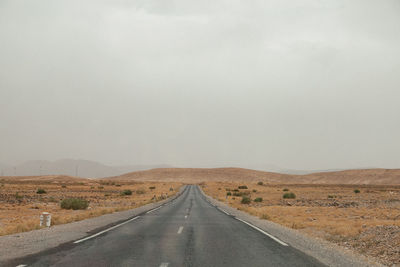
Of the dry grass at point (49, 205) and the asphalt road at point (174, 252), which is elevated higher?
the asphalt road at point (174, 252)

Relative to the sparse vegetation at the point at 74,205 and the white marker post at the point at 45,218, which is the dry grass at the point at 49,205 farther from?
the sparse vegetation at the point at 74,205

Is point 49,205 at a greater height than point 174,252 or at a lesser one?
lesser

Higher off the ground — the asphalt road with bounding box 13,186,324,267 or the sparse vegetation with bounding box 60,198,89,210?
the asphalt road with bounding box 13,186,324,267

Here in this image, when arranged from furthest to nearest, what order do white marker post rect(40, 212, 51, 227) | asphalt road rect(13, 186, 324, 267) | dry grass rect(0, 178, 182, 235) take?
dry grass rect(0, 178, 182, 235)
white marker post rect(40, 212, 51, 227)
asphalt road rect(13, 186, 324, 267)

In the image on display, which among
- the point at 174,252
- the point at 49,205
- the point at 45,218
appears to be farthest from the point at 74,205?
the point at 174,252

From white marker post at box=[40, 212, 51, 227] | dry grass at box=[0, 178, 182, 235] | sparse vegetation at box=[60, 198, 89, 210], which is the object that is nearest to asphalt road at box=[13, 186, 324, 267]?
white marker post at box=[40, 212, 51, 227]

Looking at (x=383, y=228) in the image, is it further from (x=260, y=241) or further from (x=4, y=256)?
(x=4, y=256)

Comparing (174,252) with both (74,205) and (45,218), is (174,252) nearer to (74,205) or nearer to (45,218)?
(45,218)

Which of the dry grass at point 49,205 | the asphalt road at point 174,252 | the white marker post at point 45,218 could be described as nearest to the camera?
the asphalt road at point 174,252

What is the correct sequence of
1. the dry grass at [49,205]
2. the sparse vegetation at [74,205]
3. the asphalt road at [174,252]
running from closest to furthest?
the asphalt road at [174,252]
the dry grass at [49,205]
the sparse vegetation at [74,205]

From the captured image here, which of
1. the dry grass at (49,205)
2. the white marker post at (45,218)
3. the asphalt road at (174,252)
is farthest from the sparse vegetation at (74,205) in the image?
the asphalt road at (174,252)

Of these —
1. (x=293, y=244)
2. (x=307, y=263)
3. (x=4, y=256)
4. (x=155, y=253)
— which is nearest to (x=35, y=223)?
(x=4, y=256)

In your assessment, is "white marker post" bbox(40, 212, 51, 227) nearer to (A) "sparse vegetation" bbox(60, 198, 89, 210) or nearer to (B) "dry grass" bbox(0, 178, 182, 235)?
(B) "dry grass" bbox(0, 178, 182, 235)

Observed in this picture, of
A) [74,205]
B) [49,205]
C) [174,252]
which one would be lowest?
[49,205]
